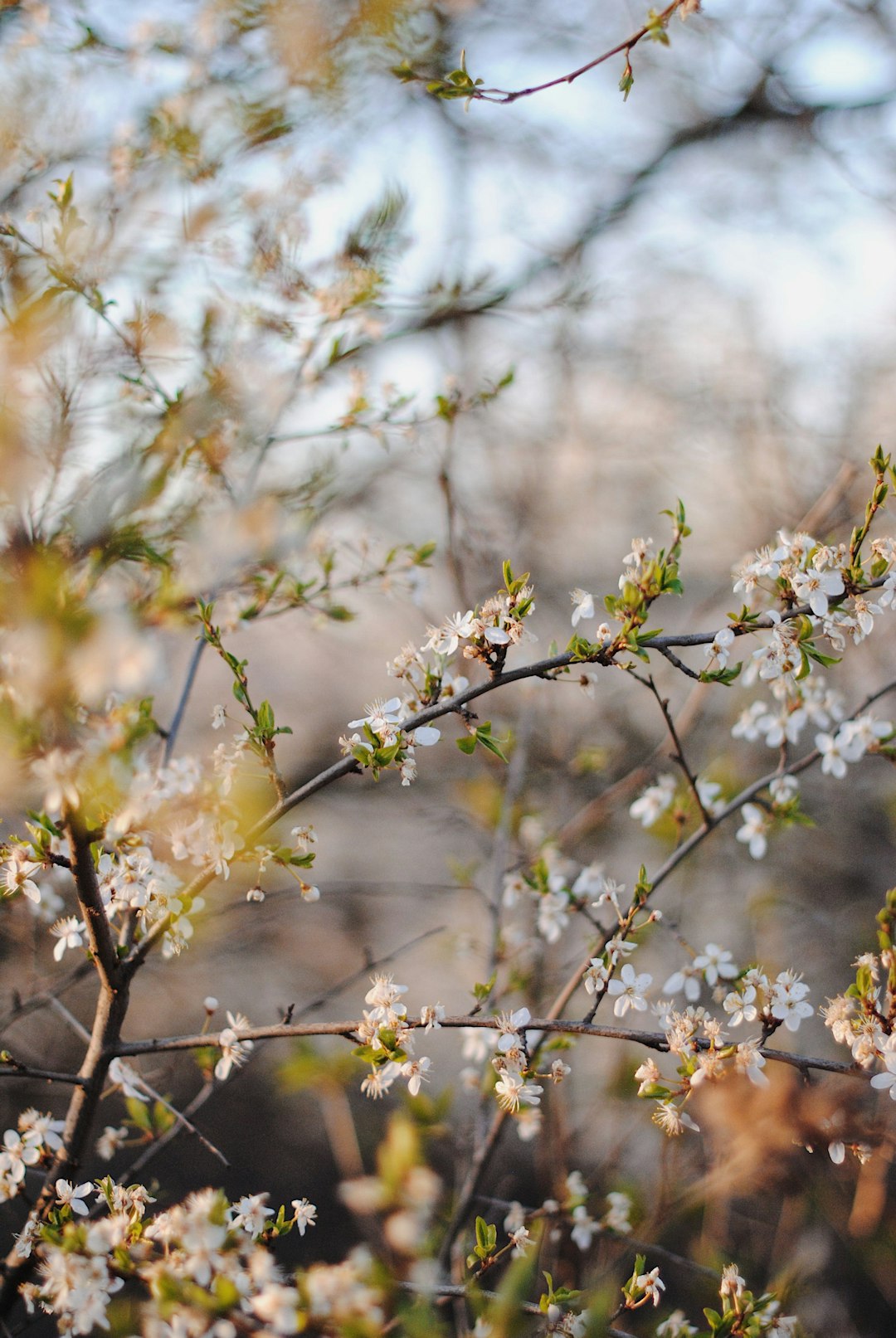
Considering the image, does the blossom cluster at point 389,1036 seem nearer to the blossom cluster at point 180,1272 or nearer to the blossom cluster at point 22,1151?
the blossom cluster at point 180,1272

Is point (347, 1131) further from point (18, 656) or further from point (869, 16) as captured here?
point (869, 16)

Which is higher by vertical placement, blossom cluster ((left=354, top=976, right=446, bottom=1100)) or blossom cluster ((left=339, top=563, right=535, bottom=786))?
blossom cluster ((left=339, top=563, right=535, bottom=786))

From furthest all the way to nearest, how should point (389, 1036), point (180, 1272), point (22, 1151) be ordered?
point (22, 1151) → point (389, 1036) → point (180, 1272)

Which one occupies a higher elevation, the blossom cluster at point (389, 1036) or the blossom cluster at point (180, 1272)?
the blossom cluster at point (389, 1036)

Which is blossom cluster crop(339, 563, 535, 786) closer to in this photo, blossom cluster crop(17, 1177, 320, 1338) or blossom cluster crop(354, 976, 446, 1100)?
blossom cluster crop(354, 976, 446, 1100)

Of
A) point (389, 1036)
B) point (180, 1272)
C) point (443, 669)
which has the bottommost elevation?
point (180, 1272)

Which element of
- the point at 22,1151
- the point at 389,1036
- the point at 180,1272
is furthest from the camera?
the point at 22,1151

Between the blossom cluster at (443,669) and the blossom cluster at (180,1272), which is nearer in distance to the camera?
the blossom cluster at (180,1272)

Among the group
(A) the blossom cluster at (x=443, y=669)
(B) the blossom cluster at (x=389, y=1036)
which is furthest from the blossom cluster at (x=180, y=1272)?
(A) the blossom cluster at (x=443, y=669)

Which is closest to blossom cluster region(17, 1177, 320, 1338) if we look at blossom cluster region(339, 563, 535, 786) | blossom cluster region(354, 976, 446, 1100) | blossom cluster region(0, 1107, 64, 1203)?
blossom cluster region(0, 1107, 64, 1203)

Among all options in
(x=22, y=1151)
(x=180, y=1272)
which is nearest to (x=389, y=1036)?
(x=180, y=1272)

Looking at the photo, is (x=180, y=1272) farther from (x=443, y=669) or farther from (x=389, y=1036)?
(x=443, y=669)

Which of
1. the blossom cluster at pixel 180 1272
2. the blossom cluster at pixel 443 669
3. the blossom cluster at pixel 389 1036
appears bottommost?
the blossom cluster at pixel 180 1272

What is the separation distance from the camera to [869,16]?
2986 millimetres
